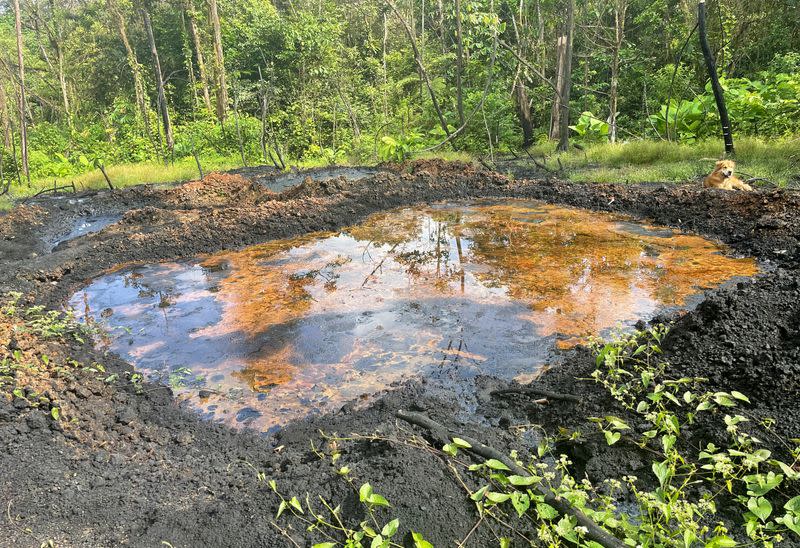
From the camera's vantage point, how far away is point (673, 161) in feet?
34.1

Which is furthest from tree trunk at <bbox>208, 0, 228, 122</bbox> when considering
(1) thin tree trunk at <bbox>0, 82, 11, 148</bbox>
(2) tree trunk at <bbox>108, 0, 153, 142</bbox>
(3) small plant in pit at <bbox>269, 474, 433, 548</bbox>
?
(3) small plant in pit at <bbox>269, 474, 433, 548</bbox>

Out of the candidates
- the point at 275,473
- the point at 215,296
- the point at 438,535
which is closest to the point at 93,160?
the point at 215,296

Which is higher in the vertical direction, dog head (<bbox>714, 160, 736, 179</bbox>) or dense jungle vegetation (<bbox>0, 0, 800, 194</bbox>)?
dense jungle vegetation (<bbox>0, 0, 800, 194</bbox>)

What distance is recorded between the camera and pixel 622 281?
5.74m

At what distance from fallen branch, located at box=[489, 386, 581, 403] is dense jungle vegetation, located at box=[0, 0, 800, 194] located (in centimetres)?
786

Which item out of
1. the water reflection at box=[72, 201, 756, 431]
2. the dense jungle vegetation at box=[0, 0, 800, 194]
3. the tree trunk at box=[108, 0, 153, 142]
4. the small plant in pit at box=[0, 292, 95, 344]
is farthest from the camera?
the tree trunk at box=[108, 0, 153, 142]

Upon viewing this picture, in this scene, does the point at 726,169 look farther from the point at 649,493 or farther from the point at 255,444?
the point at 255,444

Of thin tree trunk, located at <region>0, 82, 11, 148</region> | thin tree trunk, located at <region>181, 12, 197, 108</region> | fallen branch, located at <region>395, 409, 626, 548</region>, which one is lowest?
fallen branch, located at <region>395, 409, 626, 548</region>

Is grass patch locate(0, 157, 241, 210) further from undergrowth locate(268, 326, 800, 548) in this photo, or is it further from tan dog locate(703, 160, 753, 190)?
undergrowth locate(268, 326, 800, 548)

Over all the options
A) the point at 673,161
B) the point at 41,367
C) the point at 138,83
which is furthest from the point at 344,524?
the point at 138,83

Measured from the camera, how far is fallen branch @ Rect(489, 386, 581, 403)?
128 inches

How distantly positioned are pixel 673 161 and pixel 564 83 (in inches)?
152

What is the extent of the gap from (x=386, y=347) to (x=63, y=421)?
2347mm

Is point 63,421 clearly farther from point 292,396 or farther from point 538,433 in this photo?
point 538,433
